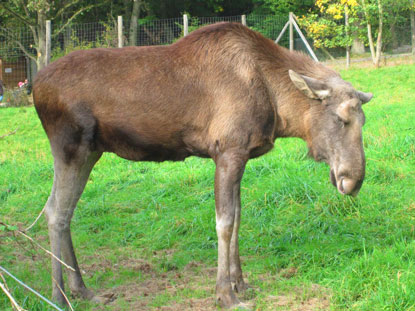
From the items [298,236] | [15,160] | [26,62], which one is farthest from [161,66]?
→ [26,62]

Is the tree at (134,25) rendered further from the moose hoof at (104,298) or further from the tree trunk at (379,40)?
the moose hoof at (104,298)

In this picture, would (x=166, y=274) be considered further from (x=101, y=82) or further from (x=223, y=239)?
(x=101, y=82)

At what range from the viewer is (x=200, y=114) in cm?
493

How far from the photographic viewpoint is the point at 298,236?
20.4 ft

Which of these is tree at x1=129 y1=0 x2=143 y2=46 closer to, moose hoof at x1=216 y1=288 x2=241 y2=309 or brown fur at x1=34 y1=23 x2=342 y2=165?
brown fur at x1=34 y1=23 x2=342 y2=165

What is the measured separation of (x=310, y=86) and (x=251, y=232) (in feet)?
7.31

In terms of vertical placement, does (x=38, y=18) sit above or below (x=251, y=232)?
above

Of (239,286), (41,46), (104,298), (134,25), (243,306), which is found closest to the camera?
(243,306)

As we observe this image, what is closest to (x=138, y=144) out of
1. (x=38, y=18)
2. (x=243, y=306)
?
(x=243, y=306)

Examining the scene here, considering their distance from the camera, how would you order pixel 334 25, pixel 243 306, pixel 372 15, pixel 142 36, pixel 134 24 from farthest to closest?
pixel 134 24, pixel 142 36, pixel 334 25, pixel 372 15, pixel 243 306

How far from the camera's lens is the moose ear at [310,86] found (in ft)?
15.9

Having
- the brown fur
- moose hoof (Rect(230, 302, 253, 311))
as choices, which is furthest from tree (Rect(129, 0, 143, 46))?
moose hoof (Rect(230, 302, 253, 311))

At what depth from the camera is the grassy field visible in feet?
16.2

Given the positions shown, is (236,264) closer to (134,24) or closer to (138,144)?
(138,144)
